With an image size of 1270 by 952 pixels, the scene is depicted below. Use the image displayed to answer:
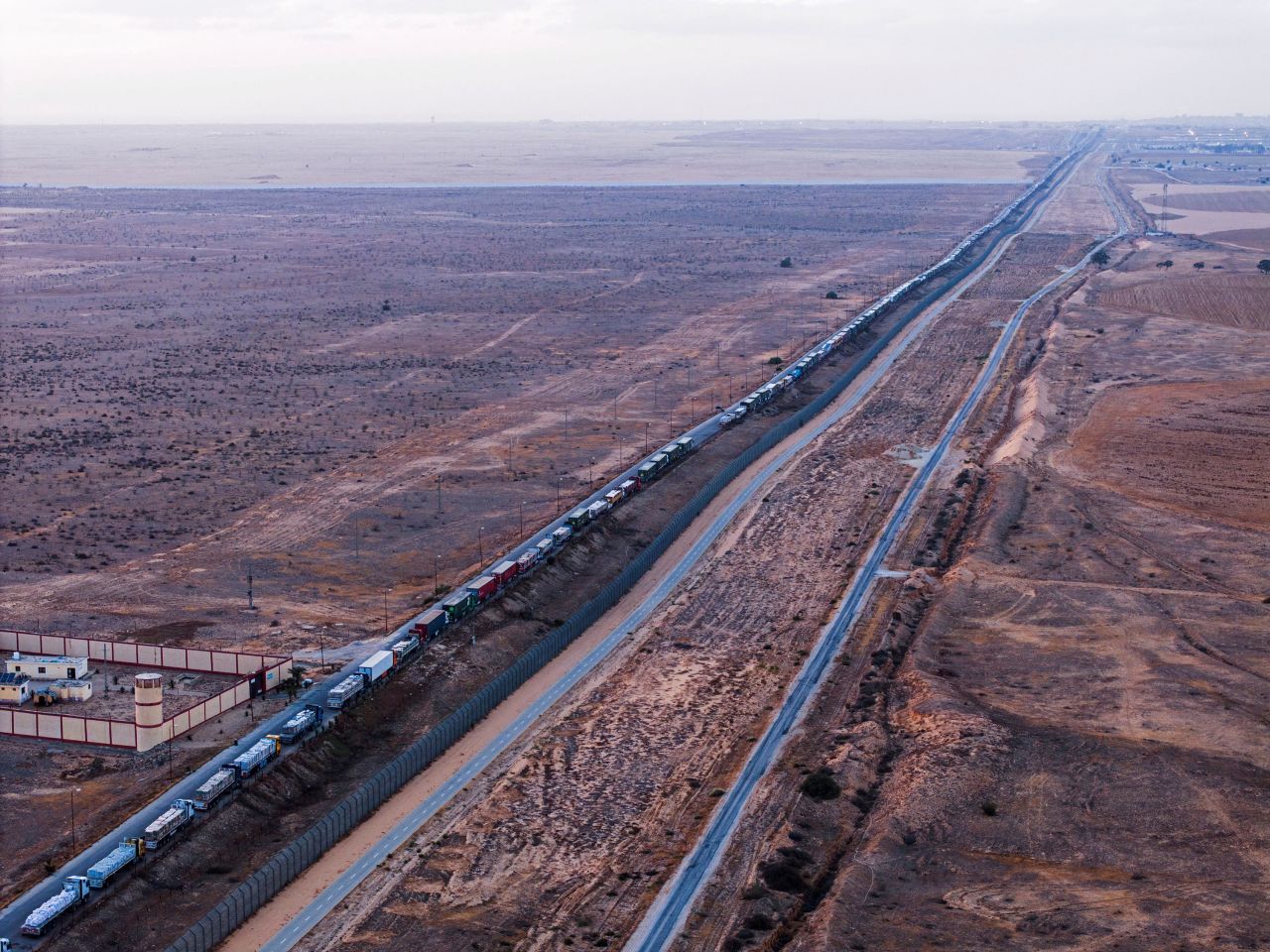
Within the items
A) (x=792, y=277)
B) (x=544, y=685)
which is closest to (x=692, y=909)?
(x=544, y=685)

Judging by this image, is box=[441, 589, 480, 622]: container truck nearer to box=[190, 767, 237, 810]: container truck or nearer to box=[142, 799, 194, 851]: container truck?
box=[190, 767, 237, 810]: container truck

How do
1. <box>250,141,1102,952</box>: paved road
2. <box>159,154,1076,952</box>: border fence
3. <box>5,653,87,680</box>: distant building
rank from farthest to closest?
<box>5,653,87,680</box>: distant building, <box>250,141,1102,952</box>: paved road, <box>159,154,1076,952</box>: border fence

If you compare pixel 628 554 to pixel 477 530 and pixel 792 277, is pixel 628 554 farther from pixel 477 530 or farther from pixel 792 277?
pixel 792 277

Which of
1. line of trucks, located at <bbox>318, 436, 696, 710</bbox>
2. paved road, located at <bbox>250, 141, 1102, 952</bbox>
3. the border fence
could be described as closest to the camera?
the border fence

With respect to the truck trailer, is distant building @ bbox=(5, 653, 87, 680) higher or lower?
lower

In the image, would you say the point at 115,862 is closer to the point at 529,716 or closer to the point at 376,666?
the point at 376,666

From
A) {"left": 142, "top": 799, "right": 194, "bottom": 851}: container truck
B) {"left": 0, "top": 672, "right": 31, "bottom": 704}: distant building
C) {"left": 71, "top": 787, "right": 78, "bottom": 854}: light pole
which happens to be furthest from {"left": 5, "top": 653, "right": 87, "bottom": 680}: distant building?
{"left": 142, "top": 799, "right": 194, "bottom": 851}: container truck
